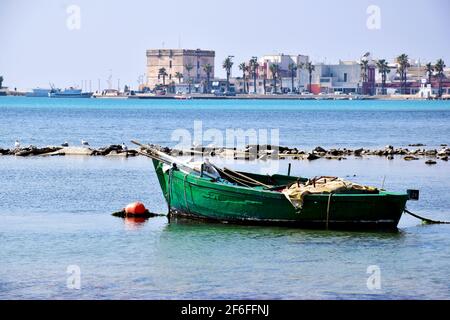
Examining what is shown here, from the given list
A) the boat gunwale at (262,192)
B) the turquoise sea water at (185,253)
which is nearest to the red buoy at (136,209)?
the turquoise sea water at (185,253)

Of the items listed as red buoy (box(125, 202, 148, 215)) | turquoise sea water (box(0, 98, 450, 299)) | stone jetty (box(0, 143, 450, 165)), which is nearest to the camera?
turquoise sea water (box(0, 98, 450, 299))

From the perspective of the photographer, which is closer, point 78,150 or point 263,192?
point 263,192

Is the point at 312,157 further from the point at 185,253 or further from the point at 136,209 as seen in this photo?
the point at 185,253

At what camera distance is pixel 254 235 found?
32438mm

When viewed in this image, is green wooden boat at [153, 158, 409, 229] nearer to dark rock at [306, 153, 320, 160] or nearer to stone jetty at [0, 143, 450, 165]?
stone jetty at [0, 143, 450, 165]

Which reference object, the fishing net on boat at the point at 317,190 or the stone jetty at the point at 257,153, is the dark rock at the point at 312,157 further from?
the fishing net on boat at the point at 317,190

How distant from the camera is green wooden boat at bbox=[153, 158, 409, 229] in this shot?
32.5 metres

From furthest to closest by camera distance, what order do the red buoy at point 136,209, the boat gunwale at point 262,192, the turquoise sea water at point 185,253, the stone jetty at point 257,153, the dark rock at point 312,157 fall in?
the stone jetty at point 257,153, the dark rock at point 312,157, the red buoy at point 136,209, the boat gunwale at point 262,192, the turquoise sea water at point 185,253

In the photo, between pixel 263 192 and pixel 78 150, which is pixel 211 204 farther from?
pixel 78 150

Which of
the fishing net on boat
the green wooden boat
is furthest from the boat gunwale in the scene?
the fishing net on boat

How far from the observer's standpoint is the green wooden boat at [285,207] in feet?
107
